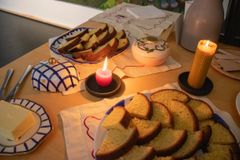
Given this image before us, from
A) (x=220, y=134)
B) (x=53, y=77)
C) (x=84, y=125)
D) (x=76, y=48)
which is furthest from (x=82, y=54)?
(x=220, y=134)

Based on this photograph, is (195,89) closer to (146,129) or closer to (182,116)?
(182,116)

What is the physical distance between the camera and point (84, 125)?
0.69 metres

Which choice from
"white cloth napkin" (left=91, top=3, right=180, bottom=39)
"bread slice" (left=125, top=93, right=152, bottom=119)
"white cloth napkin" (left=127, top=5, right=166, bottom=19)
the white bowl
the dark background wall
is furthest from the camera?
the dark background wall

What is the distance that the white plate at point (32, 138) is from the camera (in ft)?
1.96

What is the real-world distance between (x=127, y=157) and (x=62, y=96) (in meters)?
0.33

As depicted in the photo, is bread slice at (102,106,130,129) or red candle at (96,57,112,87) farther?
red candle at (96,57,112,87)

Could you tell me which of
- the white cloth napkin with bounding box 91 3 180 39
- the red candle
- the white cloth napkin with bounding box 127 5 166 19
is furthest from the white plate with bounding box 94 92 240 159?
the white cloth napkin with bounding box 127 5 166 19

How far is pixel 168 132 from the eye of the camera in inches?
24.2

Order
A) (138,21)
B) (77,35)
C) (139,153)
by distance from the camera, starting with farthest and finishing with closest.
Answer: (138,21), (77,35), (139,153)

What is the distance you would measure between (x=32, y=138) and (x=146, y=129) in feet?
0.91

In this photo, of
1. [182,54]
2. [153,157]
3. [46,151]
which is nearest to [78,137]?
[46,151]

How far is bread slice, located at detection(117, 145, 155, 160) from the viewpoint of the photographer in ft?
1.77

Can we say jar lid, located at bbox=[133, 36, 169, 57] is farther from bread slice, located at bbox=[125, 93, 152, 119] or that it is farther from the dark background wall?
the dark background wall

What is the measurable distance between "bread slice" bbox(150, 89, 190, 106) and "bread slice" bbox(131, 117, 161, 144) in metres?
0.11
